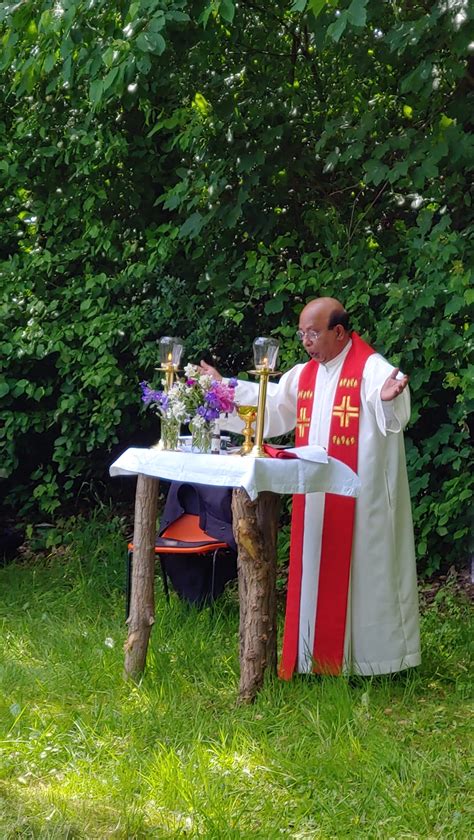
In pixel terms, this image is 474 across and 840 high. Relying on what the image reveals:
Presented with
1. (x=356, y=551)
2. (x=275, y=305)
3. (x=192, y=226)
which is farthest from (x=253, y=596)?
(x=192, y=226)

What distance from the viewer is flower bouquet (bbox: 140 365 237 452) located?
412 centimetres

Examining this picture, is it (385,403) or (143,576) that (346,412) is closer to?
(385,403)

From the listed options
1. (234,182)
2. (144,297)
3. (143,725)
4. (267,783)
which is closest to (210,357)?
(144,297)

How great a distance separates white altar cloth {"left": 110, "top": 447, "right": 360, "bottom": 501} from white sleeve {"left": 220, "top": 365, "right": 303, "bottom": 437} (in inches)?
25.7

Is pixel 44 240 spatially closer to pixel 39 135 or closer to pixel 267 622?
pixel 39 135

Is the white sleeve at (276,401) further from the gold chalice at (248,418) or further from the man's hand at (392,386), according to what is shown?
the man's hand at (392,386)

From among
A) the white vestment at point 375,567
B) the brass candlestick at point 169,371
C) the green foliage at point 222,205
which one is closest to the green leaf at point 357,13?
the green foliage at point 222,205

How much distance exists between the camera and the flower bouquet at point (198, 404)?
4.12 metres

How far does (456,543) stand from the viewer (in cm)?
592

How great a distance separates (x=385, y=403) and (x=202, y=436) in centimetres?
77

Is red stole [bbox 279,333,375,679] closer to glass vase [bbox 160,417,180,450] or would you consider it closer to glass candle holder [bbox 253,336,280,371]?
glass candle holder [bbox 253,336,280,371]

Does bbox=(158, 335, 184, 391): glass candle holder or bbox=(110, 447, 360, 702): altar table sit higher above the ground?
bbox=(158, 335, 184, 391): glass candle holder

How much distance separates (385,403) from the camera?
13.9 ft

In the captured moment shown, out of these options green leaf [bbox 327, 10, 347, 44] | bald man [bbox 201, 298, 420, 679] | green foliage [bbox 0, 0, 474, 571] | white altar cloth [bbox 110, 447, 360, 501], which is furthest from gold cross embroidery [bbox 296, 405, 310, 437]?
green leaf [bbox 327, 10, 347, 44]
